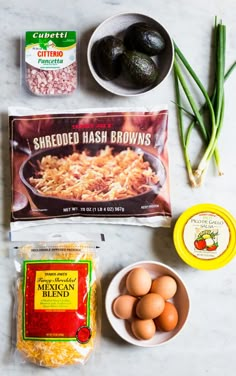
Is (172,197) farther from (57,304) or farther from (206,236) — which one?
(57,304)

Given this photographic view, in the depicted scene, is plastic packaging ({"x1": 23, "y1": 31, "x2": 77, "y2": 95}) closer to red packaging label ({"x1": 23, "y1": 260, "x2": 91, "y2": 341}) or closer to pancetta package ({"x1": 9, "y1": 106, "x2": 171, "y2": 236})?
pancetta package ({"x1": 9, "y1": 106, "x2": 171, "y2": 236})

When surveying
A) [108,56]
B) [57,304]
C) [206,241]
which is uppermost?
[108,56]

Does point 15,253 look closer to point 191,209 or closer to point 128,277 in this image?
point 128,277

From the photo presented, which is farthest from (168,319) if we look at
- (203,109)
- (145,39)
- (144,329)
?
(145,39)

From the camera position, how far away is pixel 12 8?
1.19m

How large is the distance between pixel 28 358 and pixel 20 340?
0.14 feet

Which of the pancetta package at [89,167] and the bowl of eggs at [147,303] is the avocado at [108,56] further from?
the bowl of eggs at [147,303]

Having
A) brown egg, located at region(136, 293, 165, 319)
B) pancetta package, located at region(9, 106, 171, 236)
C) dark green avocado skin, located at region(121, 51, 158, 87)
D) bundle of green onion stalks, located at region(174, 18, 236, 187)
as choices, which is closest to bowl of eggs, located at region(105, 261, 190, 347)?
brown egg, located at region(136, 293, 165, 319)

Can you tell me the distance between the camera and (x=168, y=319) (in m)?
1.03

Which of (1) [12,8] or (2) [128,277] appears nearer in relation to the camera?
(2) [128,277]

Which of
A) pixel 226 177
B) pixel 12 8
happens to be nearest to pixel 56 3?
pixel 12 8

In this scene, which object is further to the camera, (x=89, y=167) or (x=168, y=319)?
(x=89, y=167)

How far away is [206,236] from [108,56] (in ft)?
1.46

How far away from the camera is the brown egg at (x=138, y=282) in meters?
1.03
